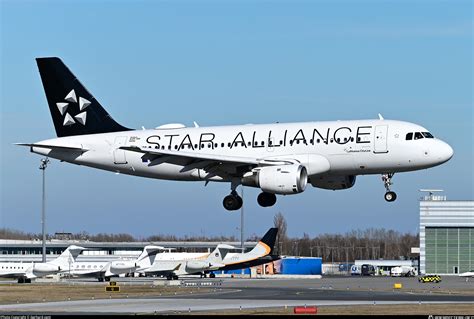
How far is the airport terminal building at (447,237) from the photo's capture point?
18038cm

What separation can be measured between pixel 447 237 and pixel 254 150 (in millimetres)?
118504

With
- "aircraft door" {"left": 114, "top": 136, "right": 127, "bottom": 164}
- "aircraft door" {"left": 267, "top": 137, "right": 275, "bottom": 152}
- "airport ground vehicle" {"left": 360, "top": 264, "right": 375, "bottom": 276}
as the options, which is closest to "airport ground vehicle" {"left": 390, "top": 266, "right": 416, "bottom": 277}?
"airport ground vehicle" {"left": 360, "top": 264, "right": 375, "bottom": 276}

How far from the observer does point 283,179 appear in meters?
66.3

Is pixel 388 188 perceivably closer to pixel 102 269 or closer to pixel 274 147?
pixel 274 147

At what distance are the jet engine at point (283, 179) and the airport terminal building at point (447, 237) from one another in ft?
388

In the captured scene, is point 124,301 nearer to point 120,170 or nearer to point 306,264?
point 120,170

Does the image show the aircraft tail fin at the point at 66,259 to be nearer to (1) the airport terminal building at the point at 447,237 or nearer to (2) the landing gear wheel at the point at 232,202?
(1) the airport terminal building at the point at 447,237

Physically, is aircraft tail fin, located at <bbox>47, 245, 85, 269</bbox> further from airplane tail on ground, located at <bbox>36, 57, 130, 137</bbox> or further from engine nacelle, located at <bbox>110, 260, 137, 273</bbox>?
airplane tail on ground, located at <bbox>36, 57, 130, 137</bbox>

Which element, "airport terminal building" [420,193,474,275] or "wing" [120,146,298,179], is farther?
"airport terminal building" [420,193,474,275]

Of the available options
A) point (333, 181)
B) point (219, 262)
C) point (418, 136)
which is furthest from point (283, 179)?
point (219, 262)

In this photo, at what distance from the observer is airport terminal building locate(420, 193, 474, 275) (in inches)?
7101

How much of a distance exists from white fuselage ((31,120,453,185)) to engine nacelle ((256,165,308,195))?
3.20ft

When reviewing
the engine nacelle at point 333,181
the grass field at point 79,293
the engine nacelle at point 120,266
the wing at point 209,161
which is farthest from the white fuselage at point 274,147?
the engine nacelle at point 120,266

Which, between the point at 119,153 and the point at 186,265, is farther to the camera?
the point at 186,265
